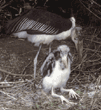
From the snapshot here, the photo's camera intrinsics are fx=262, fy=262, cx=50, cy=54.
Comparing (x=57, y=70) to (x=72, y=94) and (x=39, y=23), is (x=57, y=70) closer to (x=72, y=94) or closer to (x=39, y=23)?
(x=72, y=94)

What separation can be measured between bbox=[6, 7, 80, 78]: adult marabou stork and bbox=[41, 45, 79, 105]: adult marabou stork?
17.9 inches

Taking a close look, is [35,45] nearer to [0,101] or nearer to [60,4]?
[60,4]

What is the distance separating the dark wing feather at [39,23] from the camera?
5.57 feet

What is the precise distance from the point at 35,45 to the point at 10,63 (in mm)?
201

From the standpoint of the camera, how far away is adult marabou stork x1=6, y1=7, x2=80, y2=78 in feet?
5.53

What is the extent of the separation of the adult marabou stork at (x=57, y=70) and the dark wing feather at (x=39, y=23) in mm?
494

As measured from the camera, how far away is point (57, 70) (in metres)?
1.21

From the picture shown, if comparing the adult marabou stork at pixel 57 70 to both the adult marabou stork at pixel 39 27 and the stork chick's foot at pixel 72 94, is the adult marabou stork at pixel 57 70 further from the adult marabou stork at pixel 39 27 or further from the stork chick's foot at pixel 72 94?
the adult marabou stork at pixel 39 27

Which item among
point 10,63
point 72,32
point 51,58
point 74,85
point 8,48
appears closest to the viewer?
point 51,58

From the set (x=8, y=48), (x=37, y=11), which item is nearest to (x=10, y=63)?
(x=8, y=48)

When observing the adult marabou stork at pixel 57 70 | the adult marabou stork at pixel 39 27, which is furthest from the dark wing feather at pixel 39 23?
the adult marabou stork at pixel 57 70

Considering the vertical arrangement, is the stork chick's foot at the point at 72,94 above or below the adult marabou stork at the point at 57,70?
below

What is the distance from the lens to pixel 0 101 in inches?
50.6

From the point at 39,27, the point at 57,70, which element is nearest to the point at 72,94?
the point at 57,70
